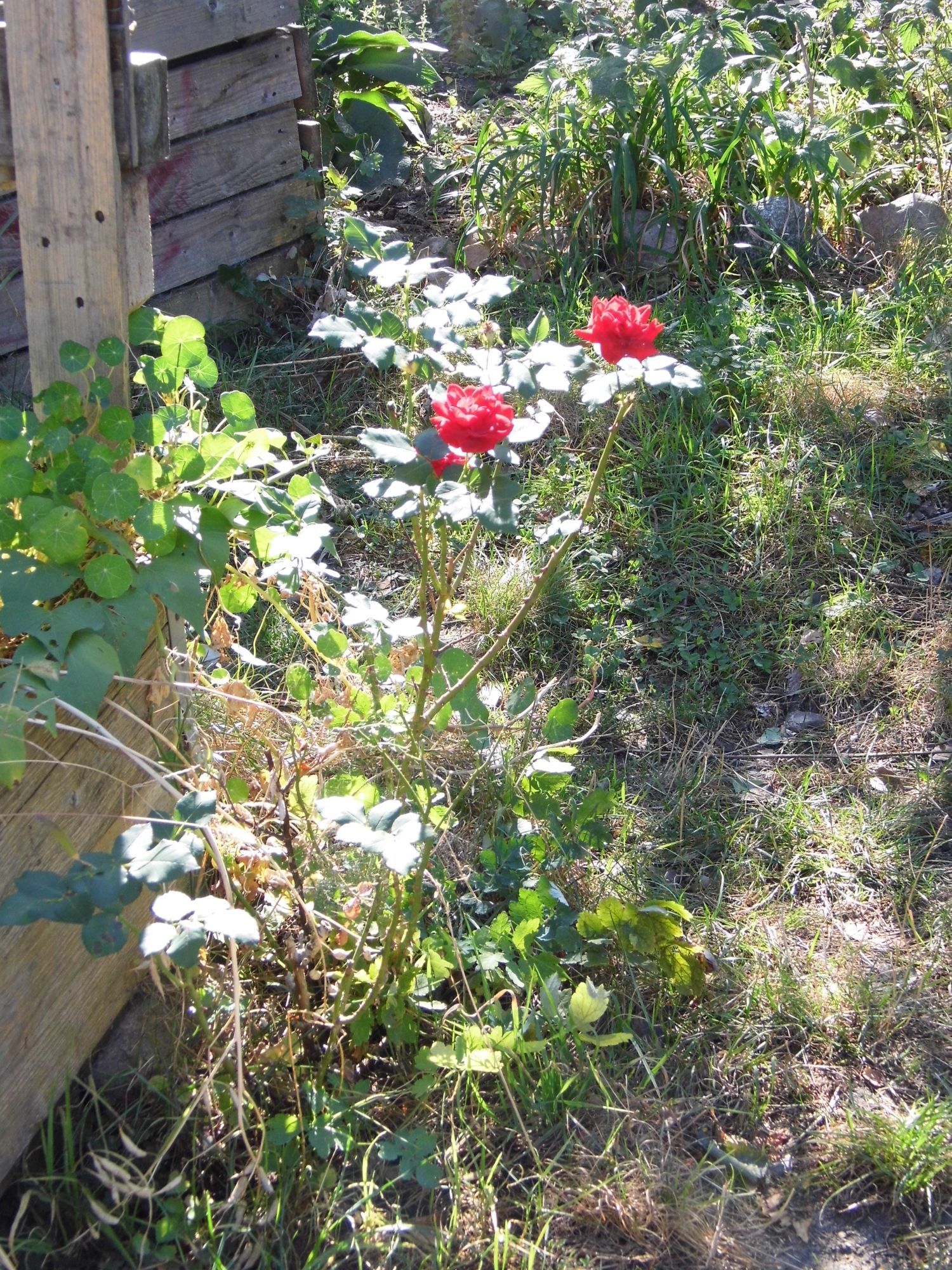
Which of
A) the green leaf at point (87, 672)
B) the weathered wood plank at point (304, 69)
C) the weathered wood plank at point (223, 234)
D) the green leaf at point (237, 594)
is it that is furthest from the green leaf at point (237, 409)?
the weathered wood plank at point (304, 69)

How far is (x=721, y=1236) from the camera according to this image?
1.63m

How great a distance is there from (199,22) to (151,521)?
7.96 feet

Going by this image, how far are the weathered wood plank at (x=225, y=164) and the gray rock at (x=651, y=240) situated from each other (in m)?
1.15

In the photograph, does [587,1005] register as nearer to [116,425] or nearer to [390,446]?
[390,446]

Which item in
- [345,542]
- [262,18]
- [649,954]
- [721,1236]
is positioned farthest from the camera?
[262,18]

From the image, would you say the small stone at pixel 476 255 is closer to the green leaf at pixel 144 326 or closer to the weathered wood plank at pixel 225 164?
the weathered wood plank at pixel 225 164

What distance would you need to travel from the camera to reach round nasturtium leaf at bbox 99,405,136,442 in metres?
1.63

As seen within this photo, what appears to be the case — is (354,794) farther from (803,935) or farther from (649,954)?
Answer: (803,935)

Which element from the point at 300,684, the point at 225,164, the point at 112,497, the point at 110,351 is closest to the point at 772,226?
the point at 225,164

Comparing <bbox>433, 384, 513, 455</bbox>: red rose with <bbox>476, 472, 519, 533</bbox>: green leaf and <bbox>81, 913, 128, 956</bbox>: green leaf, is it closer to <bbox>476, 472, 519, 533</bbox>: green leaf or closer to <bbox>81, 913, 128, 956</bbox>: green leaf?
<bbox>476, 472, 519, 533</bbox>: green leaf

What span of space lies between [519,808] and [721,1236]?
85cm

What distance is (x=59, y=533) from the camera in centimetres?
153

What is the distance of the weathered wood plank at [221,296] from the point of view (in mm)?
3518

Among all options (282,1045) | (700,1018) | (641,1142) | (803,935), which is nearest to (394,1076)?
(282,1045)
